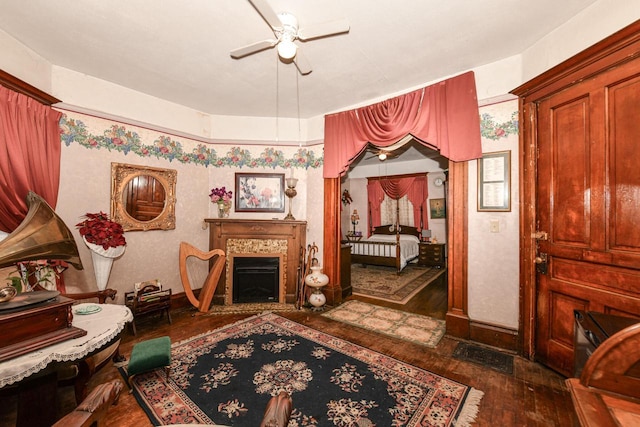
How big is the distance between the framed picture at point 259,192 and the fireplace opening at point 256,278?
2.82 feet

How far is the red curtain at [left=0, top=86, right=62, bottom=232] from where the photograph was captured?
2363mm

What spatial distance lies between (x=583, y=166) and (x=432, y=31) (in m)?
1.76

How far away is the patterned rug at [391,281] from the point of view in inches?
187

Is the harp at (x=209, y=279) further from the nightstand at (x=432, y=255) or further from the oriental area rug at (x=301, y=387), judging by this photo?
the nightstand at (x=432, y=255)

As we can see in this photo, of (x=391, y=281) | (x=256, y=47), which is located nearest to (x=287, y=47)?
(x=256, y=47)

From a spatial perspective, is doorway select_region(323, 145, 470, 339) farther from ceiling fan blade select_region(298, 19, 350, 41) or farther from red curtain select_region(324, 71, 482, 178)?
ceiling fan blade select_region(298, 19, 350, 41)

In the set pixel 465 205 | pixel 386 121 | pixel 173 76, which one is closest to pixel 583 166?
pixel 465 205

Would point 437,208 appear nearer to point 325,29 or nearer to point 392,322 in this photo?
point 392,322

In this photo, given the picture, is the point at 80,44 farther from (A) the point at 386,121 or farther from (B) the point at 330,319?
(B) the point at 330,319

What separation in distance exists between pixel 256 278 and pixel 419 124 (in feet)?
10.9

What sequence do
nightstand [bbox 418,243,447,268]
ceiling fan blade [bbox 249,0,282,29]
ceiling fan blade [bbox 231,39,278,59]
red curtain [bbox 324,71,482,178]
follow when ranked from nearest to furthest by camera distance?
1. ceiling fan blade [bbox 249,0,282,29]
2. ceiling fan blade [bbox 231,39,278,59]
3. red curtain [bbox 324,71,482,178]
4. nightstand [bbox 418,243,447,268]

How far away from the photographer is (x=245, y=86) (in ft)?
11.4

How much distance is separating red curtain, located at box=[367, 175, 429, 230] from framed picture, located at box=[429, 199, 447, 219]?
0.20 m

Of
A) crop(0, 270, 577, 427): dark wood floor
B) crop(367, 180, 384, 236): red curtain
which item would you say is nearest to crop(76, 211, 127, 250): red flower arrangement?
crop(0, 270, 577, 427): dark wood floor
